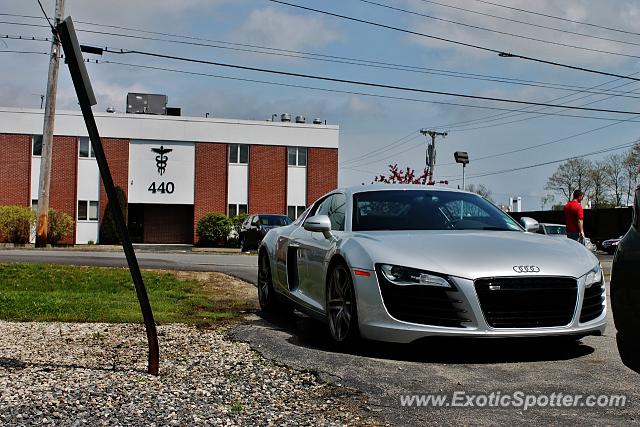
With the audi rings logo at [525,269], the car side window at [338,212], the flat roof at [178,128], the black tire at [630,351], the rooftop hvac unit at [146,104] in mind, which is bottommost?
the black tire at [630,351]

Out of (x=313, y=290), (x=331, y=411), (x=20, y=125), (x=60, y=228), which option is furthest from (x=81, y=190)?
(x=331, y=411)

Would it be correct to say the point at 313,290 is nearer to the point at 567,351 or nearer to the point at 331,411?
the point at 567,351

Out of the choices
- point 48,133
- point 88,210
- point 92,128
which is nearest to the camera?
point 92,128

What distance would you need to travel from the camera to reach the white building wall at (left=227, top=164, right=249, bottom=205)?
4397 cm

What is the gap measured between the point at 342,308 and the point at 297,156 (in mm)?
39084

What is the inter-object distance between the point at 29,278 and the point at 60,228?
897 inches

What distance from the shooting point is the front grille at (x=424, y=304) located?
532 centimetres

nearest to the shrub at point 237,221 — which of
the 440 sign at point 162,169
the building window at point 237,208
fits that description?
the building window at point 237,208

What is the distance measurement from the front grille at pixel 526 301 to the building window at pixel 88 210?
39.5 meters

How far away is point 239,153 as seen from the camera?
44.1 m

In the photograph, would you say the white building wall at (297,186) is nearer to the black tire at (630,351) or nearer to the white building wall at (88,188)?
the white building wall at (88,188)

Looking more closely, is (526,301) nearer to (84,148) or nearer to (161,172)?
(161,172)

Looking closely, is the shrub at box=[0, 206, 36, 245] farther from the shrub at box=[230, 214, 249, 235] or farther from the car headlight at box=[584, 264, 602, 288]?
the car headlight at box=[584, 264, 602, 288]

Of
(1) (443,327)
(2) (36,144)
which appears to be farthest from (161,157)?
(1) (443,327)
